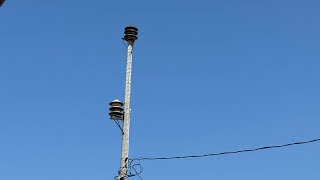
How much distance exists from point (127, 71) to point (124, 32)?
1066mm

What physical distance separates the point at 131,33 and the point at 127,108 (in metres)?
2.07

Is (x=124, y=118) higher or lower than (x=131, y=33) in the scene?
lower

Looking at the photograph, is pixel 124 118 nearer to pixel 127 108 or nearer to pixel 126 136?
pixel 127 108

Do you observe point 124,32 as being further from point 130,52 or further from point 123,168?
point 123,168

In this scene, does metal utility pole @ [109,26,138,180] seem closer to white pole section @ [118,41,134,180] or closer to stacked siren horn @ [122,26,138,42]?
white pole section @ [118,41,134,180]

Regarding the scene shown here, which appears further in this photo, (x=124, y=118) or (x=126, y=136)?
(x=124, y=118)

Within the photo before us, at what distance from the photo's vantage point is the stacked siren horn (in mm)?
15383

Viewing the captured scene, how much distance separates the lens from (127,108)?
1492cm

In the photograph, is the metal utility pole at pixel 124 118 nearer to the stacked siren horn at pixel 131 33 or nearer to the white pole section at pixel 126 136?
the white pole section at pixel 126 136

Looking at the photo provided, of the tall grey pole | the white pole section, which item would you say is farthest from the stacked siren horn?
the white pole section

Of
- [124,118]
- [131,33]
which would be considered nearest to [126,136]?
[124,118]

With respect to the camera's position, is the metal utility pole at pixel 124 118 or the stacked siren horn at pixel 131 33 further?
the stacked siren horn at pixel 131 33

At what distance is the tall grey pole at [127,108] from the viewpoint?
1453cm

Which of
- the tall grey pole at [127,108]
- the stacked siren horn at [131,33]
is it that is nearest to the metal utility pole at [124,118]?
the tall grey pole at [127,108]
